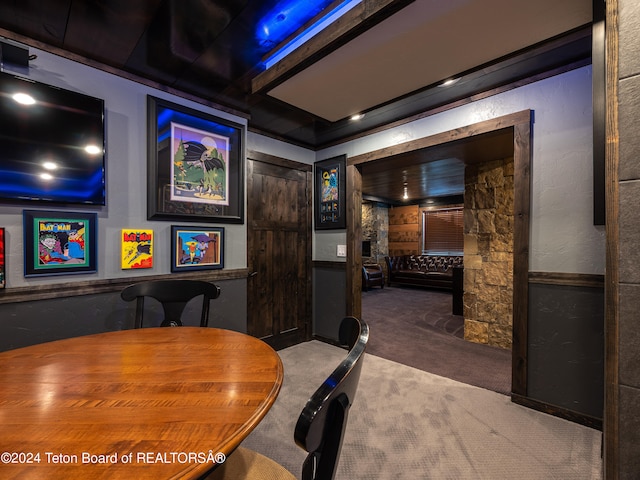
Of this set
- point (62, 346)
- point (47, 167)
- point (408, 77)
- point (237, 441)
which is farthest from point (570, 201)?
point (47, 167)

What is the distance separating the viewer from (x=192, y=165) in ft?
8.68

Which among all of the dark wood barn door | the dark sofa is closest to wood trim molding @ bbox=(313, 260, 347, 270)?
the dark wood barn door

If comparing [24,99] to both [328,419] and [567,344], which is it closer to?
[328,419]

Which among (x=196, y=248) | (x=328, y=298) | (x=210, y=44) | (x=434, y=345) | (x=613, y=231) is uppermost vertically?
(x=210, y=44)

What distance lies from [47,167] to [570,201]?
11.7 feet

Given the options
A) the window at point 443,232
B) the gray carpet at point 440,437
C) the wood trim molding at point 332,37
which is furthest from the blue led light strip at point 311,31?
the window at point 443,232

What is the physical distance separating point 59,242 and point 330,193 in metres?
2.62

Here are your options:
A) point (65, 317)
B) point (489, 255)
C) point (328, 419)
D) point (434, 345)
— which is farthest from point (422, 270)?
point (328, 419)

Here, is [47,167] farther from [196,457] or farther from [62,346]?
[196,457]

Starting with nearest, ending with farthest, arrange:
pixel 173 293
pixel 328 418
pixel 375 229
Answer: pixel 328 418 < pixel 173 293 < pixel 375 229

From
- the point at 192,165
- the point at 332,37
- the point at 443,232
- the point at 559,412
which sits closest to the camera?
the point at 332,37

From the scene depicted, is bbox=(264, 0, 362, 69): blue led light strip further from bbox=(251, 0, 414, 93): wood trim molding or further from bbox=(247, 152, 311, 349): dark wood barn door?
bbox=(247, 152, 311, 349): dark wood barn door

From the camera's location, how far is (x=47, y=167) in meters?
1.93

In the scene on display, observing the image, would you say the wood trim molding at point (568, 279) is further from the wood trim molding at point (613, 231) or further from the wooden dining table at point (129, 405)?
the wooden dining table at point (129, 405)
